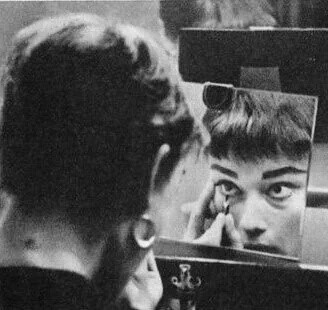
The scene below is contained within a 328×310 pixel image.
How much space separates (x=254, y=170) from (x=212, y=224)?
0.68ft

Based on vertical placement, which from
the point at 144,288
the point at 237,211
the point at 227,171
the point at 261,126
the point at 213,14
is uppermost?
the point at 213,14

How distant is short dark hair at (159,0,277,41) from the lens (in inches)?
76.2

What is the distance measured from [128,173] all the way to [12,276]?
49 cm

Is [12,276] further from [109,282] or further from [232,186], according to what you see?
[232,186]

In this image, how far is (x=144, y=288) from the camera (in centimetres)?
197

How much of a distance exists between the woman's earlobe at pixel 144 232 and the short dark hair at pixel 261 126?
0.29 meters

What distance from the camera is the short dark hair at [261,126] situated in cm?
189

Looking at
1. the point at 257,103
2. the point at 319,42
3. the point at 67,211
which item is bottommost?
the point at 67,211

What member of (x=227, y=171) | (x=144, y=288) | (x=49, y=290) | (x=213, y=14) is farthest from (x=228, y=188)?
(x=49, y=290)

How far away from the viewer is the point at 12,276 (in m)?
1.99

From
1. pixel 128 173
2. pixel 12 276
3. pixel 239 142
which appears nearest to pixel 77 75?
pixel 128 173

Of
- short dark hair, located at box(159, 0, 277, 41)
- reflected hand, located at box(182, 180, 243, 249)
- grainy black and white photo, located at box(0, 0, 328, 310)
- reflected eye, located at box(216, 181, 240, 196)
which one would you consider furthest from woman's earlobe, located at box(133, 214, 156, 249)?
short dark hair, located at box(159, 0, 277, 41)

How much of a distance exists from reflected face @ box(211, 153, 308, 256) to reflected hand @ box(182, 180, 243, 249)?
0.08 ft

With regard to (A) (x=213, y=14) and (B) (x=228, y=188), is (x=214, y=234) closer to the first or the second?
(B) (x=228, y=188)
